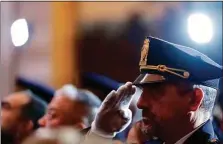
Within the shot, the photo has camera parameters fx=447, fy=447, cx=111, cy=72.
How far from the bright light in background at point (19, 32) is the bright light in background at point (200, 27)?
1.41ft

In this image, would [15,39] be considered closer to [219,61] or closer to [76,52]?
[76,52]

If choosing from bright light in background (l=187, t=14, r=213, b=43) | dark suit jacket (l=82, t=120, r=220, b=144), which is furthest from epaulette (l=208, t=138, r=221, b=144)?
bright light in background (l=187, t=14, r=213, b=43)

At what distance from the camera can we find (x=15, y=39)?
119 centimetres

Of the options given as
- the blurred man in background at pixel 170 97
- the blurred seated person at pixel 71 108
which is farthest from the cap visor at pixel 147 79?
the blurred seated person at pixel 71 108

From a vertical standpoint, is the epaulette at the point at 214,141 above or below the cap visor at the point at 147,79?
below

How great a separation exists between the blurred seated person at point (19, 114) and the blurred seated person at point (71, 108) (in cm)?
2

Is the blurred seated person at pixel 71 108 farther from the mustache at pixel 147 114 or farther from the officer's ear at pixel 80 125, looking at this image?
the mustache at pixel 147 114

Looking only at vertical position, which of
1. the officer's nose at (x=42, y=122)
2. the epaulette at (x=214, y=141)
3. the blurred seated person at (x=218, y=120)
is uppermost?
the blurred seated person at (x=218, y=120)

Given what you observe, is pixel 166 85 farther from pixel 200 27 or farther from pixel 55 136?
pixel 55 136

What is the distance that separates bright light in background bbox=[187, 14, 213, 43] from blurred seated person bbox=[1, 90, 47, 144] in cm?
44

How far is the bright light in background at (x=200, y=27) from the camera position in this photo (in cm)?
117

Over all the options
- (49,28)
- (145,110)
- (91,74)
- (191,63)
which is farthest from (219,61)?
(49,28)

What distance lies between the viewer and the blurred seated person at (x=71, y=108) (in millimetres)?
1152

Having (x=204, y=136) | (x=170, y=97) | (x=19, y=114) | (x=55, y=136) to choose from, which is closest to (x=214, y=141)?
(x=204, y=136)
